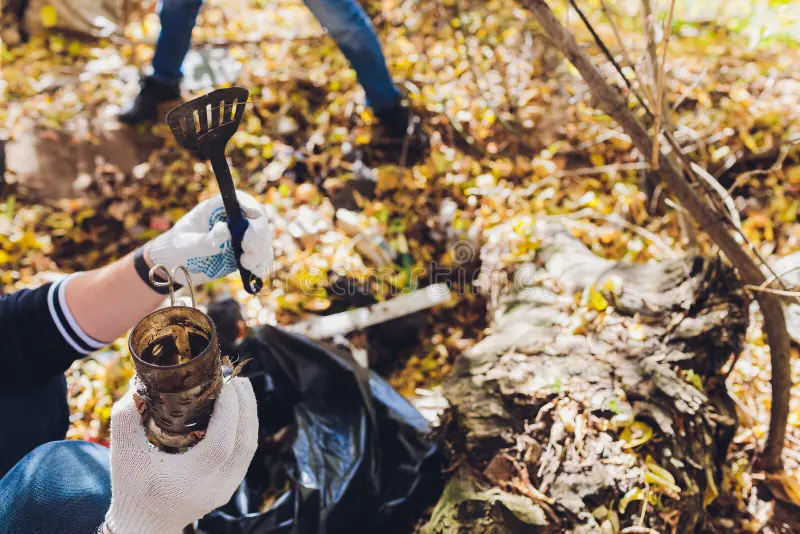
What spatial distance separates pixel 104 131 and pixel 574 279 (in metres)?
3.24

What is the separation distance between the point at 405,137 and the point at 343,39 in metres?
0.71

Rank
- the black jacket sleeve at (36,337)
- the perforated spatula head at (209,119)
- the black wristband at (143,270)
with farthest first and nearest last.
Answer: the black wristband at (143,270) → the black jacket sleeve at (36,337) → the perforated spatula head at (209,119)

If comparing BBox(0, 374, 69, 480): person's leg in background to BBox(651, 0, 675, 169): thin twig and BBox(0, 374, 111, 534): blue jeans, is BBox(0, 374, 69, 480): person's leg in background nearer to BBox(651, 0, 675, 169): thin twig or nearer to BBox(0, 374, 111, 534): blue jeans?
BBox(0, 374, 111, 534): blue jeans

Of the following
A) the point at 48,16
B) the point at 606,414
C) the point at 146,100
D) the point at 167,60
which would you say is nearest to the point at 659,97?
the point at 606,414

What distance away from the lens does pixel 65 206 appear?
321 centimetres

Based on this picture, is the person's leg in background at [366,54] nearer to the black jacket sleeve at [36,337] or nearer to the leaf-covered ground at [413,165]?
the leaf-covered ground at [413,165]

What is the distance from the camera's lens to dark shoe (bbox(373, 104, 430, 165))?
127 inches

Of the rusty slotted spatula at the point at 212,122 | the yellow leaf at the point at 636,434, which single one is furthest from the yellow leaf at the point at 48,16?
the yellow leaf at the point at 636,434

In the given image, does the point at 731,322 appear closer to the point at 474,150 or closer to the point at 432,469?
the point at 432,469

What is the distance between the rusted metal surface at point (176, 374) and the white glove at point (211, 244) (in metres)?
0.54

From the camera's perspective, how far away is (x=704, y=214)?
1.71 metres

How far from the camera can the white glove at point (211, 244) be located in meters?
1.71

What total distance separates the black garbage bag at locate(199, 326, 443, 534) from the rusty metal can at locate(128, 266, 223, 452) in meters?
0.68

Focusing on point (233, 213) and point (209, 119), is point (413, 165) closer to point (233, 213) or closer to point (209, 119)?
point (233, 213)
